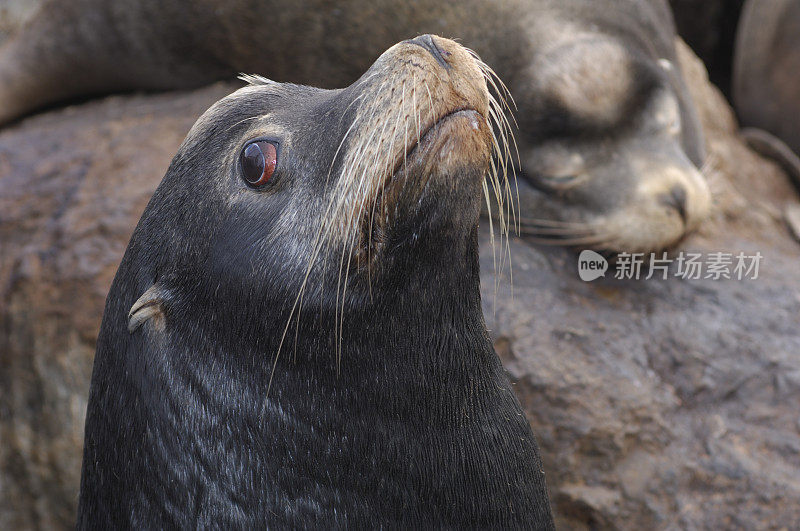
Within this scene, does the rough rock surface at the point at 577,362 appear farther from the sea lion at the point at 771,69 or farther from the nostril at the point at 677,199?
the sea lion at the point at 771,69

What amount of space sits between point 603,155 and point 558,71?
1.47ft

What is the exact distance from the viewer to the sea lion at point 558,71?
13.1ft

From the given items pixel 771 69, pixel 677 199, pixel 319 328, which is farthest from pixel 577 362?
pixel 771 69

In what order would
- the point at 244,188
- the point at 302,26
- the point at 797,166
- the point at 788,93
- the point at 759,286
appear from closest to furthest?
the point at 244,188 < the point at 759,286 < the point at 302,26 < the point at 797,166 < the point at 788,93

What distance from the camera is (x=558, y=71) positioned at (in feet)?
13.2

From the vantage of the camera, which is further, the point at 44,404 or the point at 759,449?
the point at 44,404

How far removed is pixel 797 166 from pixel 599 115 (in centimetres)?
214

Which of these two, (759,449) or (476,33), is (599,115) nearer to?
(476,33)

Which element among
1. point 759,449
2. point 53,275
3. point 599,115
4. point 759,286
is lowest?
point 759,449

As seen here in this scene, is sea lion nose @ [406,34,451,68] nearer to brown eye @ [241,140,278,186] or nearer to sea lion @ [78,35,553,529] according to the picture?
sea lion @ [78,35,553,529]

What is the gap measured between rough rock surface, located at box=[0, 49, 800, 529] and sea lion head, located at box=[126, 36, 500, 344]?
4.62 ft

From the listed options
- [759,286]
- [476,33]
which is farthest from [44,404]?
[759,286]

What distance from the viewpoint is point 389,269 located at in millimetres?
2041

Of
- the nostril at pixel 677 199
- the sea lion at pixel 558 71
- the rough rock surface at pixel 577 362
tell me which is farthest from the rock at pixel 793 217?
the nostril at pixel 677 199
